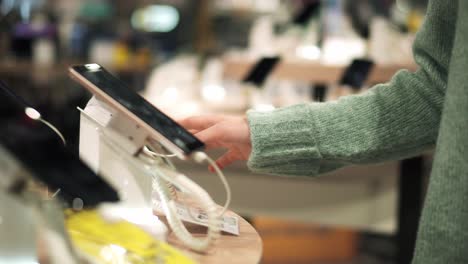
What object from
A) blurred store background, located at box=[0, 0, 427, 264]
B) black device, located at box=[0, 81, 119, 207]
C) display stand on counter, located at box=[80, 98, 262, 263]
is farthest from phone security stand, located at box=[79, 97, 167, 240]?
blurred store background, located at box=[0, 0, 427, 264]

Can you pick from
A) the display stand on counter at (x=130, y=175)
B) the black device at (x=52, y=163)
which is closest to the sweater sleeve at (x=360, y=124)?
the display stand on counter at (x=130, y=175)

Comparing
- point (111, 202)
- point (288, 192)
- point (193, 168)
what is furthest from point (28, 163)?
point (288, 192)

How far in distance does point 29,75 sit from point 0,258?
12.3 ft

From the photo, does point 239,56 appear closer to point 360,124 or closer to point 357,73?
point 357,73

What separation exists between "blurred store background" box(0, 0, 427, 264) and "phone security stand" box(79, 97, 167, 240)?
210mm

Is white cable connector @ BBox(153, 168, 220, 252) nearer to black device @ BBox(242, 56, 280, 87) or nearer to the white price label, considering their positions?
the white price label

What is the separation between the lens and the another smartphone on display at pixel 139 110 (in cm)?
61

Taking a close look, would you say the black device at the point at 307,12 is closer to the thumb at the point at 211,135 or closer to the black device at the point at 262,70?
the black device at the point at 262,70

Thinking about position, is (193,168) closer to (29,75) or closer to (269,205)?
(269,205)

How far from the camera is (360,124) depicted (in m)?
0.80

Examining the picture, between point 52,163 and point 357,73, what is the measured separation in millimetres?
1218

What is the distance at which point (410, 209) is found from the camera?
1.80m

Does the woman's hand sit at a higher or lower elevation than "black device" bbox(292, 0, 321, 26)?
higher

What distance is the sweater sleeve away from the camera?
2.56 feet
